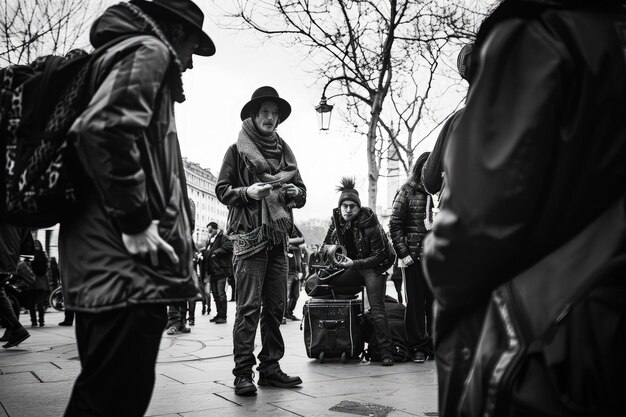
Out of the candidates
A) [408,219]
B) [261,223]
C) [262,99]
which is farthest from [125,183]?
[408,219]

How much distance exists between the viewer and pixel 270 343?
483 cm

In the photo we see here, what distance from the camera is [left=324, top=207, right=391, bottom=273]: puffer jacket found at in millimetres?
6648

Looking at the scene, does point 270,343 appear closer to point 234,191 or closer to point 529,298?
point 234,191

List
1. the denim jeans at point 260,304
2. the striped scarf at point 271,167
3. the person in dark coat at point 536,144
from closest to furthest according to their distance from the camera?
the person in dark coat at point 536,144 < the denim jeans at point 260,304 < the striped scarf at point 271,167

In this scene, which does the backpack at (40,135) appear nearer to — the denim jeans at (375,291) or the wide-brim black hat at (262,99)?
the wide-brim black hat at (262,99)

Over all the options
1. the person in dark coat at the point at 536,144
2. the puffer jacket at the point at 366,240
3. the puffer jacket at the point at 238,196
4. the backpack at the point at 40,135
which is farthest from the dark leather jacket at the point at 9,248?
the person in dark coat at the point at 536,144

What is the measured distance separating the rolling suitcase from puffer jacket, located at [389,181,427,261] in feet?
2.81

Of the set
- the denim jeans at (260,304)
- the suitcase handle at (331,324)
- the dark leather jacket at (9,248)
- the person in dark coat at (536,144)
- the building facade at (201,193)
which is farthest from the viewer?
the building facade at (201,193)

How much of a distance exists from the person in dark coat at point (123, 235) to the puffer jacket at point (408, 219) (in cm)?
457

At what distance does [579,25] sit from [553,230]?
45cm

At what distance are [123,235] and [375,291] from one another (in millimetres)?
4771

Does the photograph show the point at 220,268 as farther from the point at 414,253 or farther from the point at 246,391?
the point at 246,391

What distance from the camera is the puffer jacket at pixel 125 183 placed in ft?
6.64

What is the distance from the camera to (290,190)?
5.12m
